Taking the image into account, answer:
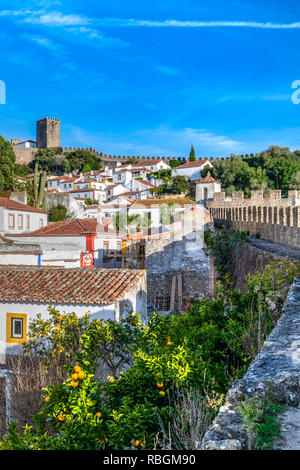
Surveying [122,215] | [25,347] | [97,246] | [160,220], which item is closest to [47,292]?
[25,347]

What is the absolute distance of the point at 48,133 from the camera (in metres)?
92.9

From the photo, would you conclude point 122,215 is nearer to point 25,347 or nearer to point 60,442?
point 25,347

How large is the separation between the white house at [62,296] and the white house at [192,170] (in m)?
52.2

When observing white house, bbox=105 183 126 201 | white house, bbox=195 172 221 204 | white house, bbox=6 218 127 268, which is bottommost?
white house, bbox=6 218 127 268

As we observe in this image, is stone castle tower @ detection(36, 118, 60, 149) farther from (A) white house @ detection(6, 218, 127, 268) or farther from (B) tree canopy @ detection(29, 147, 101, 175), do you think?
(A) white house @ detection(6, 218, 127, 268)

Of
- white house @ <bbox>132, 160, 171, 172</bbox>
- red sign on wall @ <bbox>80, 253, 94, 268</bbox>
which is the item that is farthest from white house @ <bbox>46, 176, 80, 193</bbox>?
red sign on wall @ <bbox>80, 253, 94, 268</bbox>

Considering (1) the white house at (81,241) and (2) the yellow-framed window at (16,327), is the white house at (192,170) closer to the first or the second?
(1) the white house at (81,241)

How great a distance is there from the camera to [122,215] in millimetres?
41344

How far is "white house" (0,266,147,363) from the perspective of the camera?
10.4 m

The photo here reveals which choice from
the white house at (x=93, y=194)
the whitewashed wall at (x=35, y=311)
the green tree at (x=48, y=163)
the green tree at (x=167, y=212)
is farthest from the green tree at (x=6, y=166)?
the whitewashed wall at (x=35, y=311)

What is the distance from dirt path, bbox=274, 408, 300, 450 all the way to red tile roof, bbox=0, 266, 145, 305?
24.9 ft

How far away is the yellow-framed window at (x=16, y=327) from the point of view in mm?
10766

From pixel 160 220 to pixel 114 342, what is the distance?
31.0 meters

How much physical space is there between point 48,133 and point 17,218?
68.6 meters
